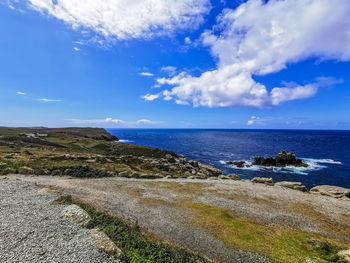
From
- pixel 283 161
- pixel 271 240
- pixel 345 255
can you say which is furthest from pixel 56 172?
pixel 283 161

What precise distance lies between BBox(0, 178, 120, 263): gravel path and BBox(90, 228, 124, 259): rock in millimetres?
281

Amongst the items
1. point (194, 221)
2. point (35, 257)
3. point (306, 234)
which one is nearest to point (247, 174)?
point (306, 234)

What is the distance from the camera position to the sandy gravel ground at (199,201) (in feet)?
44.4

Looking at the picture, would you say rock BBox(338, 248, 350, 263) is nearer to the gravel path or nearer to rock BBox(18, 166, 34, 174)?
the gravel path

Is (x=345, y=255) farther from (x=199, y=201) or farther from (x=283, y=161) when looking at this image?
(x=283, y=161)

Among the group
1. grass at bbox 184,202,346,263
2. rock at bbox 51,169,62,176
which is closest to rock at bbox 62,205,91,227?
grass at bbox 184,202,346,263

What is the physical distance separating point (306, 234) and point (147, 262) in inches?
590

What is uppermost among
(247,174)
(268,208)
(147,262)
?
(147,262)

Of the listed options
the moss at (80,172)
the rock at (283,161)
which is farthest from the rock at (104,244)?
the rock at (283,161)

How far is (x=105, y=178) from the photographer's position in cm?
2886

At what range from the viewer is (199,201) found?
832 inches

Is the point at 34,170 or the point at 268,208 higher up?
the point at 34,170

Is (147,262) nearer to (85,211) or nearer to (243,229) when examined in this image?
(85,211)

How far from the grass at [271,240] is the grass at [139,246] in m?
4.15
